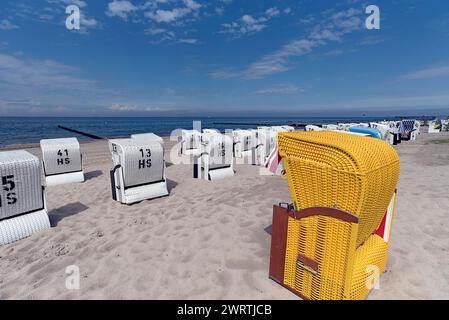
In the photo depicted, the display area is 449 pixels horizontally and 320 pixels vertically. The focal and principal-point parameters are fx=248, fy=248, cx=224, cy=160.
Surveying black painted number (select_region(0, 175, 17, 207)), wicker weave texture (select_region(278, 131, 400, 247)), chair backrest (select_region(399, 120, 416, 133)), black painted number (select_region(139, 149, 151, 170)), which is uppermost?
chair backrest (select_region(399, 120, 416, 133))

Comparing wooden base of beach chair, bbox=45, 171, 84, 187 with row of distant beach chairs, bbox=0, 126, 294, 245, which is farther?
wooden base of beach chair, bbox=45, 171, 84, 187

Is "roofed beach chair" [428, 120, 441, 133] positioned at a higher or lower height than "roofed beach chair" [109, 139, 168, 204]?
higher

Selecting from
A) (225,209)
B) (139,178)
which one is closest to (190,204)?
(225,209)

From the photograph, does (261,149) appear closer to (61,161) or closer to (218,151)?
(218,151)

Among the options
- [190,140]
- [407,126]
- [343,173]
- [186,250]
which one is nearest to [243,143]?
[190,140]

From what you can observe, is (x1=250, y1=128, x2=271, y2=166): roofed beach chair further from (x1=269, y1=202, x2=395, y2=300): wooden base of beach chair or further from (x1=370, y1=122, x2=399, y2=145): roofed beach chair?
(x1=269, y1=202, x2=395, y2=300): wooden base of beach chair

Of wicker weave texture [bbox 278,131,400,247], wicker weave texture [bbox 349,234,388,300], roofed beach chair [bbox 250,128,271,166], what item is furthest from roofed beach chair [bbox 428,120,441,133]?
wicker weave texture [bbox 278,131,400,247]

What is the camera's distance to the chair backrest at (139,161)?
7305 millimetres

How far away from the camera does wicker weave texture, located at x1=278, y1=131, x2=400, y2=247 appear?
8.55 feet

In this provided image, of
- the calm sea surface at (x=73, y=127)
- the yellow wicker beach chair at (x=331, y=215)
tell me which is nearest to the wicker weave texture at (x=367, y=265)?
the yellow wicker beach chair at (x=331, y=215)

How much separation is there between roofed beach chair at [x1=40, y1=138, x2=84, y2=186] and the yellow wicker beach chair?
979cm

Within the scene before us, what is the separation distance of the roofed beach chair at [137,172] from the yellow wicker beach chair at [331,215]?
5.22m

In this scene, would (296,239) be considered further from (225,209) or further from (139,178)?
(139,178)
